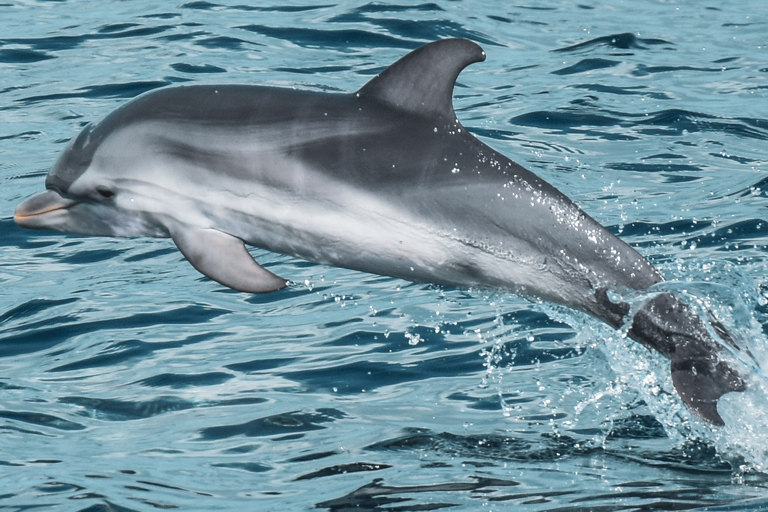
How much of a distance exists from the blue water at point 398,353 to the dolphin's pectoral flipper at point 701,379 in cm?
9

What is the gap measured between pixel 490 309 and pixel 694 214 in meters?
2.36

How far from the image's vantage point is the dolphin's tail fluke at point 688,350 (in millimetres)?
5609

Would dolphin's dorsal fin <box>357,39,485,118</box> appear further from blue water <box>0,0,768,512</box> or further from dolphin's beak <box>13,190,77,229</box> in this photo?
dolphin's beak <box>13,190,77,229</box>

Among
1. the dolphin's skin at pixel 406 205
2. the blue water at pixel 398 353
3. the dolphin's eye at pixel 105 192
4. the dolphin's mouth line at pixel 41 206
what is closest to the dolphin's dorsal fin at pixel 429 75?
the dolphin's skin at pixel 406 205

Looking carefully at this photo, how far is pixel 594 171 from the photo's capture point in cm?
1088

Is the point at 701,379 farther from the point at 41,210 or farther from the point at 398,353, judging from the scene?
the point at 41,210

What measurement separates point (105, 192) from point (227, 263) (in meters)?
0.85

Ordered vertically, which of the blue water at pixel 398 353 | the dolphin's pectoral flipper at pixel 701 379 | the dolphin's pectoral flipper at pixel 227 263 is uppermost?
the dolphin's pectoral flipper at pixel 227 263

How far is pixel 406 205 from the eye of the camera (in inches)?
224

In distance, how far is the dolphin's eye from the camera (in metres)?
6.28

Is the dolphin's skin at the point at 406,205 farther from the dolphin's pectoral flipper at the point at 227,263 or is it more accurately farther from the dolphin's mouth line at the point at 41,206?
the dolphin's mouth line at the point at 41,206

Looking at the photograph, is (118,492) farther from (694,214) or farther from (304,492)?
(694,214)

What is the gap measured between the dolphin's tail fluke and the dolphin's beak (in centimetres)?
305

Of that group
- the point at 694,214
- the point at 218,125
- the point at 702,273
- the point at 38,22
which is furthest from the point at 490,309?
the point at 38,22
